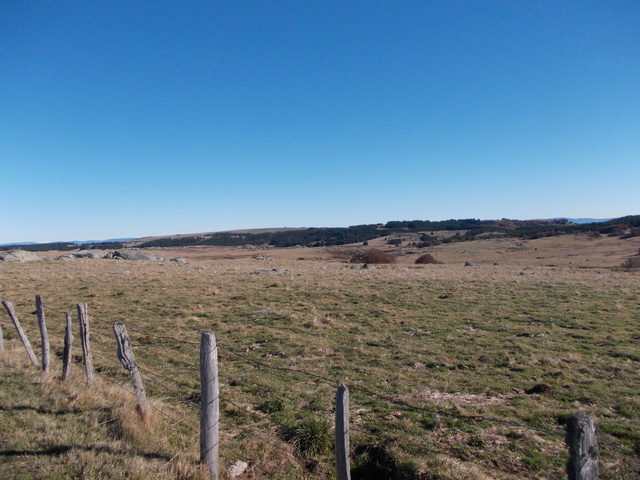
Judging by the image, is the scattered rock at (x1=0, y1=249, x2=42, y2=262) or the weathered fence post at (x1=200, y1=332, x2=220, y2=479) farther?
the scattered rock at (x1=0, y1=249, x2=42, y2=262)

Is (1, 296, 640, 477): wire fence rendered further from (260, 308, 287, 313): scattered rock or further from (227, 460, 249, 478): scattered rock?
(260, 308, 287, 313): scattered rock

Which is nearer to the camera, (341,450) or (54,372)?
(341,450)

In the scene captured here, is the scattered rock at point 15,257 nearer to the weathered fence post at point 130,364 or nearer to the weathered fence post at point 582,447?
the weathered fence post at point 130,364

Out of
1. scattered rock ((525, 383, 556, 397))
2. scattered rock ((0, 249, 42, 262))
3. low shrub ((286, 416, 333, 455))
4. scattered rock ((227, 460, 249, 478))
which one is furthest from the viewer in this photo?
scattered rock ((0, 249, 42, 262))

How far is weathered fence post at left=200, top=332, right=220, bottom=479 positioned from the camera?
5.14 metres

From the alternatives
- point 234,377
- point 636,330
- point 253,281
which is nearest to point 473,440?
point 234,377

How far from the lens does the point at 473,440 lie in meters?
6.67

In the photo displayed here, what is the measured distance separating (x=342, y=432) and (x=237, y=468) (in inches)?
94.0

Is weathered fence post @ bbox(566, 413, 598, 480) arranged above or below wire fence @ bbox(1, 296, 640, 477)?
above

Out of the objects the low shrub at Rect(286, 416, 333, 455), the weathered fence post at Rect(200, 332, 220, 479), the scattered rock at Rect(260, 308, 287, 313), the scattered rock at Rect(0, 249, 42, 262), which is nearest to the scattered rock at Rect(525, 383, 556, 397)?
the low shrub at Rect(286, 416, 333, 455)

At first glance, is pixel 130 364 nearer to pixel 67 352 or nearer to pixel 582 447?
pixel 67 352

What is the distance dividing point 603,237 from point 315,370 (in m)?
110

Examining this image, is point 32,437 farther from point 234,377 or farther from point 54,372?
point 234,377

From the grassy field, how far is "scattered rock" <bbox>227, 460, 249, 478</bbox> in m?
0.14
